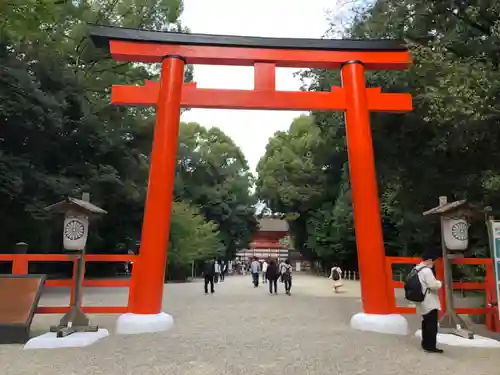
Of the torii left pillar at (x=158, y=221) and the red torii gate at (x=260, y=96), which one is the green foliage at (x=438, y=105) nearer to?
the red torii gate at (x=260, y=96)

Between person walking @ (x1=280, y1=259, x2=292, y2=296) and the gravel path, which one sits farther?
person walking @ (x1=280, y1=259, x2=292, y2=296)

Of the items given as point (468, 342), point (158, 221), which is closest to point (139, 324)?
point (158, 221)

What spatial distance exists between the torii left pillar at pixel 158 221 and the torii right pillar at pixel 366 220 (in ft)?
11.4

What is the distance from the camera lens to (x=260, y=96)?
9.49m

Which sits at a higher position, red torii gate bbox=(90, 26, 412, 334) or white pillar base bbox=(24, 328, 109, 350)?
red torii gate bbox=(90, 26, 412, 334)

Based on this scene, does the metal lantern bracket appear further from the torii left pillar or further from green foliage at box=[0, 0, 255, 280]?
green foliage at box=[0, 0, 255, 280]

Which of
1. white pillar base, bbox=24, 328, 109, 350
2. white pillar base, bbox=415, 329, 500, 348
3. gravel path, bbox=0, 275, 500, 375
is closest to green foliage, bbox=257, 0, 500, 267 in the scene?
white pillar base, bbox=415, 329, 500, 348

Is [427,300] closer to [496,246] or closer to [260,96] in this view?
[496,246]

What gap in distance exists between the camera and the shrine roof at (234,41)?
942 centimetres

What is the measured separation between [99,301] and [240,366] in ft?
32.0


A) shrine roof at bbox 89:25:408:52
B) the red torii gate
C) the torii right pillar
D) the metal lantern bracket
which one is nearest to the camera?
the metal lantern bracket

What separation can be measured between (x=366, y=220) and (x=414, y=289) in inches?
99.2

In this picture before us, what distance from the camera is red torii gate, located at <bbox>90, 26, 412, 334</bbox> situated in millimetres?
8586

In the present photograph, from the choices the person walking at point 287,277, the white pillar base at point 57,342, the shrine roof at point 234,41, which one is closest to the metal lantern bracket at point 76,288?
the white pillar base at point 57,342
